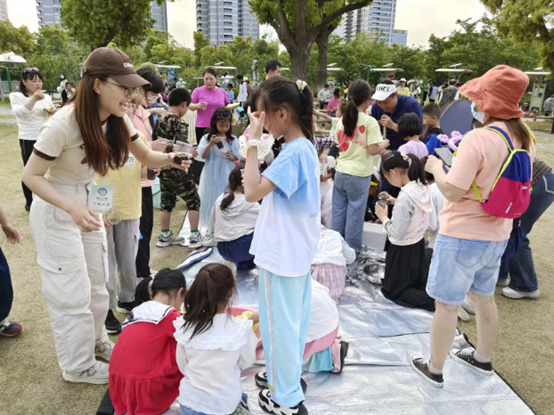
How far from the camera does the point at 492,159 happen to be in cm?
186

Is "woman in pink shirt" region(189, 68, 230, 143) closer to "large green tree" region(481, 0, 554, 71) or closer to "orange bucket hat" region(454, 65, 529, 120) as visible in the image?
"orange bucket hat" region(454, 65, 529, 120)

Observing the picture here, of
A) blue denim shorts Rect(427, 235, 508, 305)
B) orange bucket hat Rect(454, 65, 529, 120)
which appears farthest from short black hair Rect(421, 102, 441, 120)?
blue denim shorts Rect(427, 235, 508, 305)

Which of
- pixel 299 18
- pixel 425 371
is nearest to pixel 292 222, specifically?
pixel 425 371

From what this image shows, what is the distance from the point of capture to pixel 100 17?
17.5 meters

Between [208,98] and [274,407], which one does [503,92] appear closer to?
[274,407]

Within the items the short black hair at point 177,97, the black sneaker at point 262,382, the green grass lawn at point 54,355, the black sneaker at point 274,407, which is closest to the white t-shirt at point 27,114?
the green grass lawn at point 54,355

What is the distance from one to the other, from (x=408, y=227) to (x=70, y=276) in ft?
7.64

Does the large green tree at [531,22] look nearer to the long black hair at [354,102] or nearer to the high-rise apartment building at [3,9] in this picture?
the long black hair at [354,102]

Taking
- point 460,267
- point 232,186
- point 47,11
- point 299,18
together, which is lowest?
point 460,267

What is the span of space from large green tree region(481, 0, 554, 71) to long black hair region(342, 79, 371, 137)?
13.0m

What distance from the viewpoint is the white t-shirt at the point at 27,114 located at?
4863 mm

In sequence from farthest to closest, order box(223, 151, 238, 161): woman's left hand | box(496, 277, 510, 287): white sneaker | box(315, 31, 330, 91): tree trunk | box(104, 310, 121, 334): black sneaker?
1. box(315, 31, 330, 91): tree trunk
2. box(223, 151, 238, 161): woman's left hand
3. box(496, 277, 510, 287): white sneaker
4. box(104, 310, 121, 334): black sneaker

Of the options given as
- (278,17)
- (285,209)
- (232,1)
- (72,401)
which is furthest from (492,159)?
(232,1)

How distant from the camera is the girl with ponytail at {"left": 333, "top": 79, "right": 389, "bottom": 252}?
3.55m
